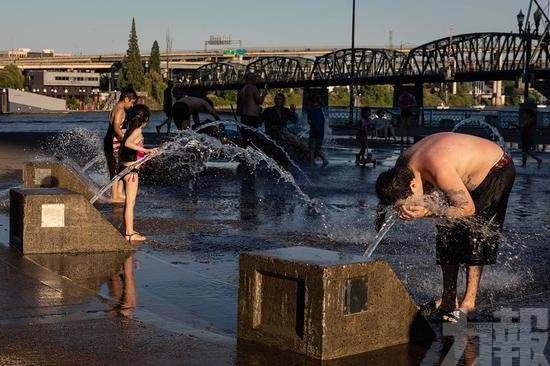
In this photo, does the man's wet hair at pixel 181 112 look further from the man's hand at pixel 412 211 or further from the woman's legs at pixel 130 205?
the man's hand at pixel 412 211

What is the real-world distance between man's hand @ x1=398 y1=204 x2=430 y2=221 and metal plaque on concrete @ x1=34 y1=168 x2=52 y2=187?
6.80 meters

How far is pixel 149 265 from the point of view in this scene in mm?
8734

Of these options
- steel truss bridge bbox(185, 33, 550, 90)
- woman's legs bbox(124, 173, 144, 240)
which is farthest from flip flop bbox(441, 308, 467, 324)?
steel truss bridge bbox(185, 33, 550, 90)

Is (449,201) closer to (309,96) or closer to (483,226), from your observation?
(483,226)

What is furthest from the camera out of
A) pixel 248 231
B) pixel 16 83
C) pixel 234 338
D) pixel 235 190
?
pixel 16 83

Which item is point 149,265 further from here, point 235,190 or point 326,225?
point 235,190

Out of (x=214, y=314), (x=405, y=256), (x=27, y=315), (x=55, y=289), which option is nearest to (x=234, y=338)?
(x=214, y=314)

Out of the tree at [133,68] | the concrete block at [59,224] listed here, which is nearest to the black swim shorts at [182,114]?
the concrete block at [59,224]

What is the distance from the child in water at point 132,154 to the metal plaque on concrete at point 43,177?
2.19 meters

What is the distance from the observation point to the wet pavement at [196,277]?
5770mm

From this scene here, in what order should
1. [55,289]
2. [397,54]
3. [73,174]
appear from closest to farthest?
[55,289]
[73,174]
[397,54]

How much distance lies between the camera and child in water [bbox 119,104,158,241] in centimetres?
1004

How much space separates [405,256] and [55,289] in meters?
3.72

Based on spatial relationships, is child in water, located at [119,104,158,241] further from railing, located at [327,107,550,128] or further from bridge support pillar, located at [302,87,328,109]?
railing, located at [327,107,550,128]
